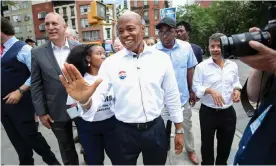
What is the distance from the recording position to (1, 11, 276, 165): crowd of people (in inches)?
64.3

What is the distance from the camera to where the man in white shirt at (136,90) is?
1821mm

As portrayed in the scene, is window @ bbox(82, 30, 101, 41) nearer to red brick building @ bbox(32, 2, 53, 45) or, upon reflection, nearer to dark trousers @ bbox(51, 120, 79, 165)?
red brick building @ bbox(32, 2, 53, 45)

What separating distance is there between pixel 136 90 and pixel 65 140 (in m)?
1.30

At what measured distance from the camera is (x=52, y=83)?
2.50 meters

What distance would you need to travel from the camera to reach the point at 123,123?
1889mm

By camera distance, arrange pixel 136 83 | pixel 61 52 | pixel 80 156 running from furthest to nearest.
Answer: pixel 80 156
pixel 61 52
pixel 136 83

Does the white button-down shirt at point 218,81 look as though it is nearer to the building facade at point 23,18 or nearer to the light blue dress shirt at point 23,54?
the light blue dress shirt at point 23,54

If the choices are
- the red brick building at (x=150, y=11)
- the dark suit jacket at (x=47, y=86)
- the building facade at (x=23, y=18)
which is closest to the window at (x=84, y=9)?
the red brick building at (x=150, y=11)

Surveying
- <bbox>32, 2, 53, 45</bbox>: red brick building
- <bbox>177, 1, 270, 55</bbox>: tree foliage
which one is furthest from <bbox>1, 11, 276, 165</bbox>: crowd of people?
<bbox>32, 2, 53, 45</bbox>: red brick building

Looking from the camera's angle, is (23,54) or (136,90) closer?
(136,90)

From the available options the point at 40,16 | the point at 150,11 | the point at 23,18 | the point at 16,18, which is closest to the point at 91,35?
the point at 40,16

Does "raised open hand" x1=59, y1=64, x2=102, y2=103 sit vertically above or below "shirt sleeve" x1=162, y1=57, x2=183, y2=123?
above

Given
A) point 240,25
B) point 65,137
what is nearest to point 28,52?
point 65,137

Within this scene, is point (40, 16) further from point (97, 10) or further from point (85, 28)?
point (97, 10)
